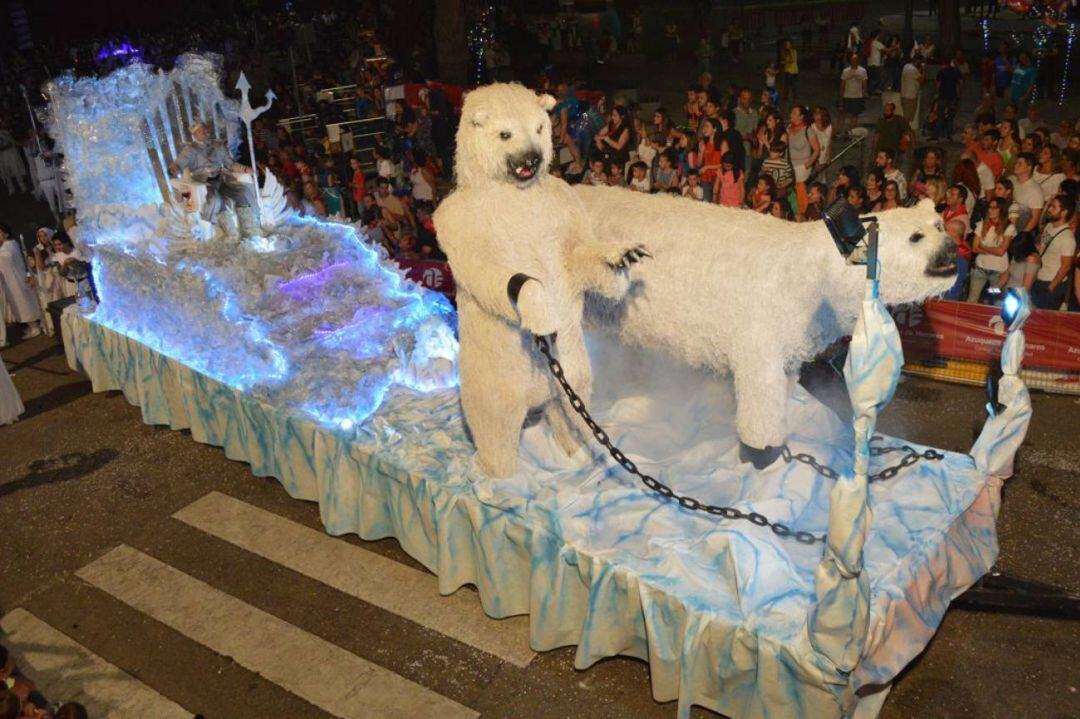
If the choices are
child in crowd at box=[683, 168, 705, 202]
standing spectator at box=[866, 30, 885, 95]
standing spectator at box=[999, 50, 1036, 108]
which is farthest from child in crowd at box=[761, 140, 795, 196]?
standing spectator at box=[866, 30, 885, 95]

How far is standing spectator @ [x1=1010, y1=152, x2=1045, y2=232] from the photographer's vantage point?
798cm

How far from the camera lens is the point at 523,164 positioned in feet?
14.8

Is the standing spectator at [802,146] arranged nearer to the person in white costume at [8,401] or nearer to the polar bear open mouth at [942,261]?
the polar bear open mouth at [942,261]

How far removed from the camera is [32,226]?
1497 centimetres

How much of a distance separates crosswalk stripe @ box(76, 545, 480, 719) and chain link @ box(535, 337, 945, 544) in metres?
1.51

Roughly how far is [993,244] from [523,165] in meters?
4.94

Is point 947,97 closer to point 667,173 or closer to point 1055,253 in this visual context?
point 667,173

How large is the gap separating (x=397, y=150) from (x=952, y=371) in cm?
881

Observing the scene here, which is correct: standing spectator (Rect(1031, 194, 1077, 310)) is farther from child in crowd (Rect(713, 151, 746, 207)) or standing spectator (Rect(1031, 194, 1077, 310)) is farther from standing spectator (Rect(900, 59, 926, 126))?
standing spectator (Rect(900, 59, 926, 126))

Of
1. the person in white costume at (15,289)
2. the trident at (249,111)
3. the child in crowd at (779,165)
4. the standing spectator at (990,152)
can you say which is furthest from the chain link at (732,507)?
the person in white costume at (15,289)

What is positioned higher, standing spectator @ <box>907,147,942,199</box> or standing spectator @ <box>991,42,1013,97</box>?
standing spectator @ <box>991,42,1013,97</box>

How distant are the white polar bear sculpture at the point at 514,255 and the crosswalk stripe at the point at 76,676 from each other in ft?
7.90

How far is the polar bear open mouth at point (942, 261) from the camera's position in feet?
14.1

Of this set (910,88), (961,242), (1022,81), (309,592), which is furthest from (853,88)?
(309,592)
